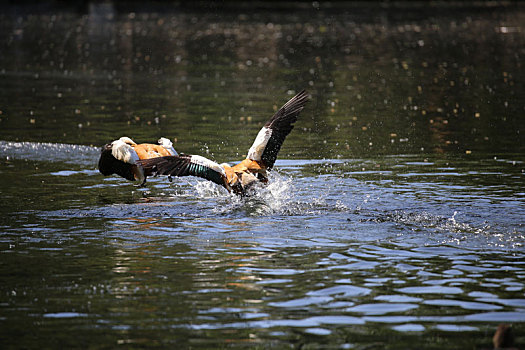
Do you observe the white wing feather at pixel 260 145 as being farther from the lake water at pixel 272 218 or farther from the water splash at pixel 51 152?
the water splash at pixel 51 152

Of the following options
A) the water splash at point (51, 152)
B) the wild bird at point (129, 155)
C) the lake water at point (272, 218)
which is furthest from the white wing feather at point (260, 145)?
the water splash at point (51, 152)

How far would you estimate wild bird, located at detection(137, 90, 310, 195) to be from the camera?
12242 millimetres

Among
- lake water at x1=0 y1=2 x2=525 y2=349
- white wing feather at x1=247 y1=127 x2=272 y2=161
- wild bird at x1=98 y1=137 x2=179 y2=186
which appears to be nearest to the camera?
lake water at x1=0 y1=2 x2=525 y2=349

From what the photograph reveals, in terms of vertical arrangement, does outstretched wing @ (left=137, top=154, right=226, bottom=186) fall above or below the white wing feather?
below

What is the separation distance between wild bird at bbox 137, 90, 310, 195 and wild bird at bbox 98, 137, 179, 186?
9.7 inches

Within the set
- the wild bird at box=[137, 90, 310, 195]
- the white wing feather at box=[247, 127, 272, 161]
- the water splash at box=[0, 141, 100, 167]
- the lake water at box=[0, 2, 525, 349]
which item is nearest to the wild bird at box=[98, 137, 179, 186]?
the wild bird at box=[137, 90, 310, 195]

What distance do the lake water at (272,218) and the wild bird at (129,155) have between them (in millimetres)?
379

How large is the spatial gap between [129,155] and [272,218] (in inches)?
95.1

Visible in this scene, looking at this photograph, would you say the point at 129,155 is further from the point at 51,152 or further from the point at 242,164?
the point at 51,152

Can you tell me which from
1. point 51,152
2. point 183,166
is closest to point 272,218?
point 183,166

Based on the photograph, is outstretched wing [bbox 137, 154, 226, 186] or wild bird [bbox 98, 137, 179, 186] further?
wild bird [bbox 98, 137, 179, 186]

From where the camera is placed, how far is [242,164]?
43.1 feet

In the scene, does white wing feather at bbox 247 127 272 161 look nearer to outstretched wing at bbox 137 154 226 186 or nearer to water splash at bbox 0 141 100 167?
outstretched wing at bbox 137 154 226 186

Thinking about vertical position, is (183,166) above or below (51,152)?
below
